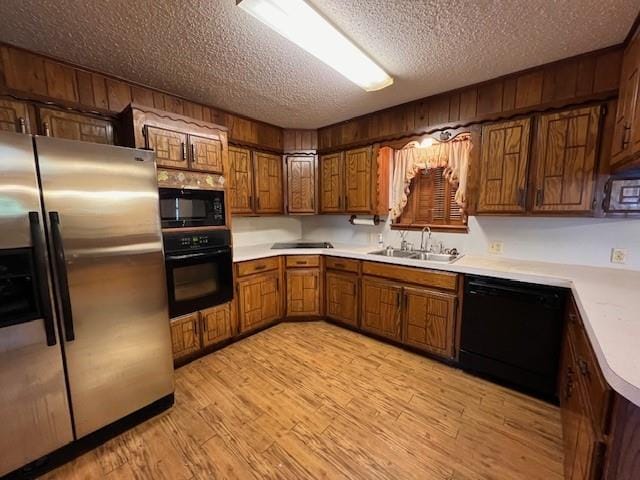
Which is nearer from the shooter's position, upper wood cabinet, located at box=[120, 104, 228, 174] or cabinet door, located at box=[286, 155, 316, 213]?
upper wood cabinet, located at box=[120, 104, 228, 174]

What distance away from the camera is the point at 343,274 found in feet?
10.2

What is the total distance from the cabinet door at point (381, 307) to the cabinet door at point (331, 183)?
107cm

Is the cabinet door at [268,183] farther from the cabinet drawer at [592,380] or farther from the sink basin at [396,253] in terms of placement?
the cabinet drawer at [592,380]

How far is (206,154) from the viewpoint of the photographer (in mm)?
2432

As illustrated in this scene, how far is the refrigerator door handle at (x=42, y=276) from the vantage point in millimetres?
1336

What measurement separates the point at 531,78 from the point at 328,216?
2529 mm

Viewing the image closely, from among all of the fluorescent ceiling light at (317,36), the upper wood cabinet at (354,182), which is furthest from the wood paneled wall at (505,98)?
the fluorescent ceiling light at (317,36)

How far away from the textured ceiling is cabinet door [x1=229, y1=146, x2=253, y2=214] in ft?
2.45

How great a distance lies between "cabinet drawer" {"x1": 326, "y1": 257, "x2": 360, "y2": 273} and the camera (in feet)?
9.78

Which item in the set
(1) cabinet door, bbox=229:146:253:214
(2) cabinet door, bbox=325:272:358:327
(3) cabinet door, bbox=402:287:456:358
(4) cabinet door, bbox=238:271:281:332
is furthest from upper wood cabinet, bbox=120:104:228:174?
(3) cabinet door, bbox=402:287:456:358

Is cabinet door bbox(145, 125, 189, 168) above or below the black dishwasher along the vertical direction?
above

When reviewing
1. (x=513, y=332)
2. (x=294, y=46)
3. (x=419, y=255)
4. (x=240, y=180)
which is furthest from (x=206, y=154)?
(x=513, y=332)

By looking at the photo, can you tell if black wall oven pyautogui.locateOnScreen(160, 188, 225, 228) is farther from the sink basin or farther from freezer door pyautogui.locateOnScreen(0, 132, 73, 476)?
the sink basin

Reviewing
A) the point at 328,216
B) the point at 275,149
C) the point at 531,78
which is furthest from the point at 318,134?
the point at 531,78
